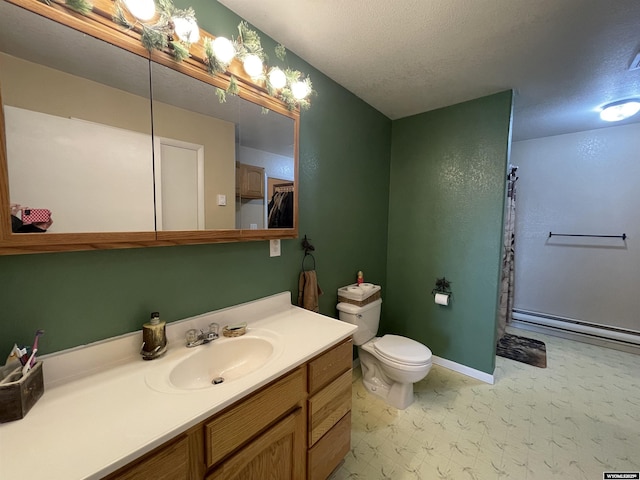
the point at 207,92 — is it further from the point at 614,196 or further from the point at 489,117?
the point at 614,196

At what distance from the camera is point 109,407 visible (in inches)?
30.5

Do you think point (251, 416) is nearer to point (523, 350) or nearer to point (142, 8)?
point (142, 8)

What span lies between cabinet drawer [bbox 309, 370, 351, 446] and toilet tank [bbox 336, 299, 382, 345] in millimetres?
610

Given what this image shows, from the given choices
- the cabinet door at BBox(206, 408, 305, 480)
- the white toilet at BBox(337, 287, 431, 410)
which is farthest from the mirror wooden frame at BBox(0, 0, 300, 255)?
the white toilet at BBox(337, 287, 431, 410)

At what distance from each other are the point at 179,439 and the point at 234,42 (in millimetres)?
1613

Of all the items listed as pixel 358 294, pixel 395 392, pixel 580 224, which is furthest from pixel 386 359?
pixel 580 224

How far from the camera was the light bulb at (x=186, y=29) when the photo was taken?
3.41 ft

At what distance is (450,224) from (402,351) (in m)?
1.22

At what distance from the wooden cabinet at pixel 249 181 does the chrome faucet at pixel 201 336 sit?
68 centimetres

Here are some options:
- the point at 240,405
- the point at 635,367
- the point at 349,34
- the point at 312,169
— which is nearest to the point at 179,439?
the point at 240,405

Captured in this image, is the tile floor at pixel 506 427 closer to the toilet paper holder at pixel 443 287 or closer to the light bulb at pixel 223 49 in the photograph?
the toilet paper holder at pixel 443 287

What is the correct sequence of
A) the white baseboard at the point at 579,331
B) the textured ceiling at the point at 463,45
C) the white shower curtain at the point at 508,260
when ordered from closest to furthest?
1. the textured ceiling at the point at 463,45
2. the white baseboard at the point at 579,331
3. the white shower curtain at the point at 508,260

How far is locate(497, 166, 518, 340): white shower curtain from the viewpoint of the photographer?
302 cm

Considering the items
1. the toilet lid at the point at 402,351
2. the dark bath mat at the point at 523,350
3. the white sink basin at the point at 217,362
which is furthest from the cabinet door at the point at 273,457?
the dark bath mat at the point at 523,350
